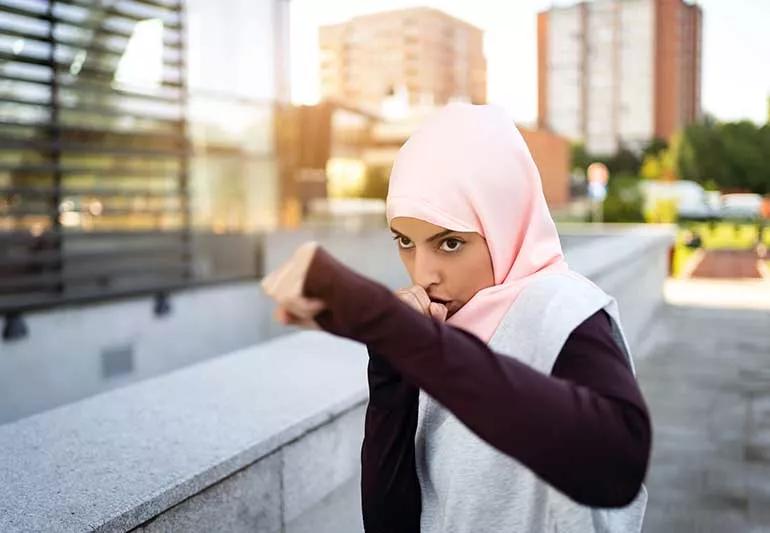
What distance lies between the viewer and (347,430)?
2662mm

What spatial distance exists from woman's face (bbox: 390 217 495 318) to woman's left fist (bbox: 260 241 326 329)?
0.36 meters

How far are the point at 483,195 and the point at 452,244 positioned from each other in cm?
9

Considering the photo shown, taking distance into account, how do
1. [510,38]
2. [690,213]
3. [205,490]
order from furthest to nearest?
[690,213] < [510,38] < [205,490]

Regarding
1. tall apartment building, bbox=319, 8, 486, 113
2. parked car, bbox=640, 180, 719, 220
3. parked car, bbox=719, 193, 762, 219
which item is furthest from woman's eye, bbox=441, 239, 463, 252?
parked car, bbox=640, 180, 719, 220

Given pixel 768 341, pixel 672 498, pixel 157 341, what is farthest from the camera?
pixel 768 341

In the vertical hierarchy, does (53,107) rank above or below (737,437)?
above

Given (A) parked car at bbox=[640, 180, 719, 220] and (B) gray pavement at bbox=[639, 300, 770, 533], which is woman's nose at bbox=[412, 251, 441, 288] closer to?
(B) gray pavement at bbox=[639, 300, 770, 533]

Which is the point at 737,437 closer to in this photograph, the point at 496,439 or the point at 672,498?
the point at 672,498

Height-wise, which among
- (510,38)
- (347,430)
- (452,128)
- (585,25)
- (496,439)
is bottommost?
(347,430)

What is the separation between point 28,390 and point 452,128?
5020 millimetres

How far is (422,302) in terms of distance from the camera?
1.12 m

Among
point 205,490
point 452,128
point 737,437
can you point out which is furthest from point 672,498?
point 452,128

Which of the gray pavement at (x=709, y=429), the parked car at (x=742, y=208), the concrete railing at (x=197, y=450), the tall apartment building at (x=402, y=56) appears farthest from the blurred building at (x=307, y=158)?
the tall apartment building at (x=402, y=56)

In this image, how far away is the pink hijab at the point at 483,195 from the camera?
3.73 ft
